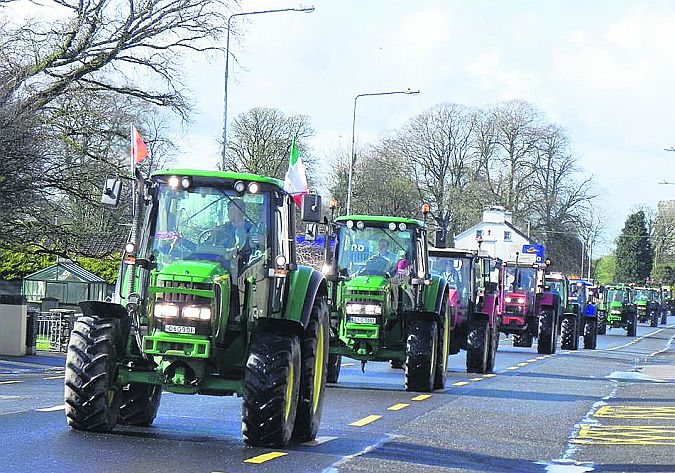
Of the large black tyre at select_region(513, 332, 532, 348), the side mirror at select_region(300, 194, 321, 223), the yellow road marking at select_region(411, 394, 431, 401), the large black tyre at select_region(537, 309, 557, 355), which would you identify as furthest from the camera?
the large black tyre at select_region(513, 332, 532, 348)

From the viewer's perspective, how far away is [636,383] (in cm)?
2584

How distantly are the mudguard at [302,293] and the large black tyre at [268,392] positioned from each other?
0.82 meters

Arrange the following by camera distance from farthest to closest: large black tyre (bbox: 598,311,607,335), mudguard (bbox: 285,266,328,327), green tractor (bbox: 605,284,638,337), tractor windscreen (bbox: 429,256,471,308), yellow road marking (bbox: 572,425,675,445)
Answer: green tractor (bbox: 605,284,638,337) < large black tyre (bbox: 598,311,607,335) < tractor windscreen (bbox: 429,256,471,308) < yellow road marking (bbox: 572,425,675,445) < mudguard (bbox: 285,266,328,327)

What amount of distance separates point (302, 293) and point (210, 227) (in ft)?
3.91

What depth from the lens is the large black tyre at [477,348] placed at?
26812 mm

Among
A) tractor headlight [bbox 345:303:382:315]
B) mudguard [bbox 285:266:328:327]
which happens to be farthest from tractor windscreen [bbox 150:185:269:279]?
tractor headlight [bbox 345:303:382:315]

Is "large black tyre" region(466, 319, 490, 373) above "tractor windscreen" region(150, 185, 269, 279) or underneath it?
underneath

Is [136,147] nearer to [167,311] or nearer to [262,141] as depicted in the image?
[167,311]

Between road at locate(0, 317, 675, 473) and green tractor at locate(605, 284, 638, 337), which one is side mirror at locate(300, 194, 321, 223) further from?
green tractor at locate(605, 284, 638, 337)

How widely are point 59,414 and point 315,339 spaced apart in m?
2.86

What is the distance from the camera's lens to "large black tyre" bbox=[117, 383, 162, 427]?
42.8 ft

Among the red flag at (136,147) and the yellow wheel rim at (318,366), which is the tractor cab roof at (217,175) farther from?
the red flag at (136,147)

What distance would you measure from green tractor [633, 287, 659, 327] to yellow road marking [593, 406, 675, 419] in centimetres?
6931

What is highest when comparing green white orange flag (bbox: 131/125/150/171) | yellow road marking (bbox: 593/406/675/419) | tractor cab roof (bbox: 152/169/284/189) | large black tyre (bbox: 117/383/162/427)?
green white orange flag (bbox: 131/125/150/171)
